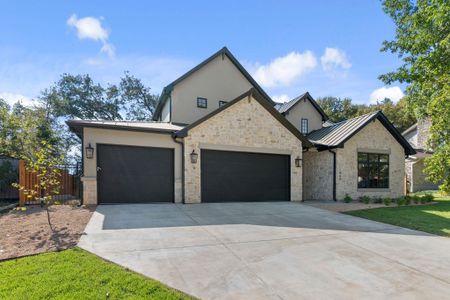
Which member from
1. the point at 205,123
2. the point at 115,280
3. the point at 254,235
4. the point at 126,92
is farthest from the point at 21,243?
the point at 126,92

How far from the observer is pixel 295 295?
3.81 meters

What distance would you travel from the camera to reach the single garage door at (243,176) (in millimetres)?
12680

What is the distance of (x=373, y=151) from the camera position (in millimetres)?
16078

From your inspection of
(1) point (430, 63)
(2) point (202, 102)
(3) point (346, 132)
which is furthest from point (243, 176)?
(1) point (430, 63)

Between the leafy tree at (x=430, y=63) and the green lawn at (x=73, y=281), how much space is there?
11.0 m

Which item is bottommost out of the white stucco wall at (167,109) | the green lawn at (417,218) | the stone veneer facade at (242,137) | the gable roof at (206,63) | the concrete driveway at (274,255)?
the green lawn at (417,218)

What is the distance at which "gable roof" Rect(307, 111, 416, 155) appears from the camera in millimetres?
14891

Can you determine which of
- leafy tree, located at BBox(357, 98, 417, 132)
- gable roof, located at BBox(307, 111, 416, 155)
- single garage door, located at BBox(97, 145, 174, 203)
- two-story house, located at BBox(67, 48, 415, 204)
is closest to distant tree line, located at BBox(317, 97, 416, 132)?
leafy tree, located at BBox(357, 98, 417, 132)

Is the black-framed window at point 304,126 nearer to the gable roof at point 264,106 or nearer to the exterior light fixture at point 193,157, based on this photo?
the gable roof at point 264,106

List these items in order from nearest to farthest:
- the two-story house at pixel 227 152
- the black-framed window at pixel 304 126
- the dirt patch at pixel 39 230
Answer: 1. the dirt patch at pixel 39 230
2. the two-story house at pixel 227 152
3. the black-framed window at pixel 304 126

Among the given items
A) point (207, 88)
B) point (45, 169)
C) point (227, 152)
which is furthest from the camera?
point (207, 88)

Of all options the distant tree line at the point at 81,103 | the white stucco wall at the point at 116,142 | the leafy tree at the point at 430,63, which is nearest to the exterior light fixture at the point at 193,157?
the white stucco wall at the point at 116,142

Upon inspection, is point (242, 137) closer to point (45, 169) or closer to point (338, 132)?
point (338, 132)

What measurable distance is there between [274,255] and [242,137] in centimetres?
837
